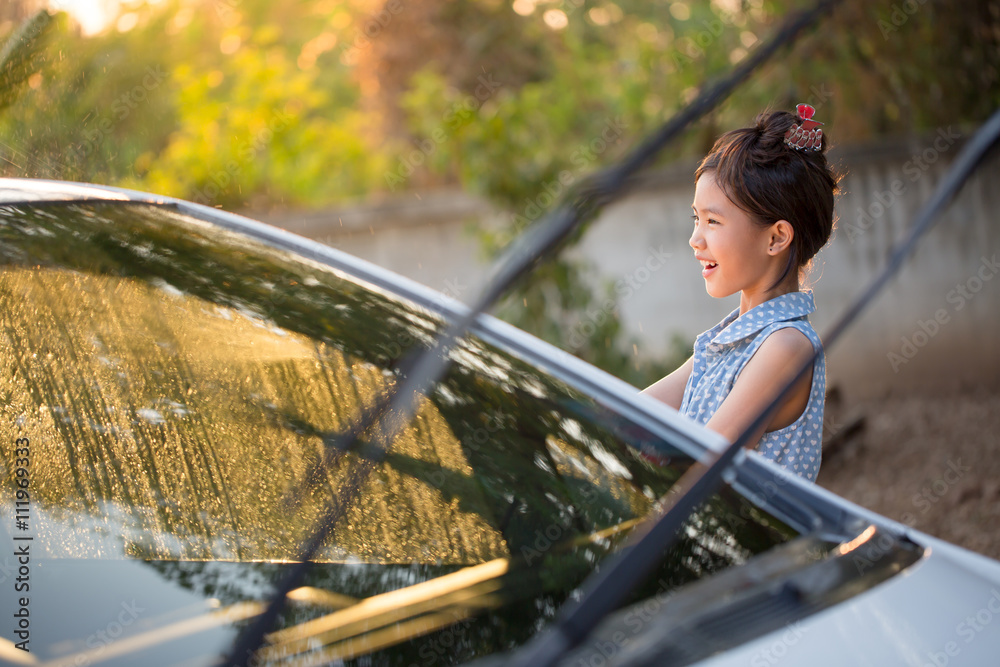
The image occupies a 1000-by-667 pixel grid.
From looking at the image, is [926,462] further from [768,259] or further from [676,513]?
[676,513]

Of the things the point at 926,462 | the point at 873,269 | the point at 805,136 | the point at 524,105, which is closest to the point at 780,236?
the point at 805,136

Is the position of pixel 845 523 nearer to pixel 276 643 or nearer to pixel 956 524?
pixel 276 643

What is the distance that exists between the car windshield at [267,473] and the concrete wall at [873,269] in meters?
3.37

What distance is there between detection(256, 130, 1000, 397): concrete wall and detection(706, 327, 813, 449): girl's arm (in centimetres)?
318

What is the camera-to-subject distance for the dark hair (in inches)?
61.9

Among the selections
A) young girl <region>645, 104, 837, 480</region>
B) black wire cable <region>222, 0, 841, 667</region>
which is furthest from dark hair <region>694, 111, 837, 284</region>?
black wire cable <region>222, 0, 841, 667</region>

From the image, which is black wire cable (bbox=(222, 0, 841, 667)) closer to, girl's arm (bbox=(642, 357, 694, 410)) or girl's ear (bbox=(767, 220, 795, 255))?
girl's ear (bbox=(767, 220, 795, 255))

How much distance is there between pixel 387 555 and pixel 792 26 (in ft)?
2.52

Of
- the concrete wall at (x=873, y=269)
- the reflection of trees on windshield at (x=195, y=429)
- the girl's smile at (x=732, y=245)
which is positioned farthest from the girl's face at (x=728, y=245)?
the concrete wall at (x=873, y=269)

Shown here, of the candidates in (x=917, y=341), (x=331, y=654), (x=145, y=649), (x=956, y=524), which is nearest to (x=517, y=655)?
(x=331, y=654)

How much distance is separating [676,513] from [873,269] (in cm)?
499

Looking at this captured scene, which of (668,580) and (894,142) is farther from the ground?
(894,142)

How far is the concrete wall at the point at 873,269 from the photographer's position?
4.97 metres

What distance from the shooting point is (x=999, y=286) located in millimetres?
4949
